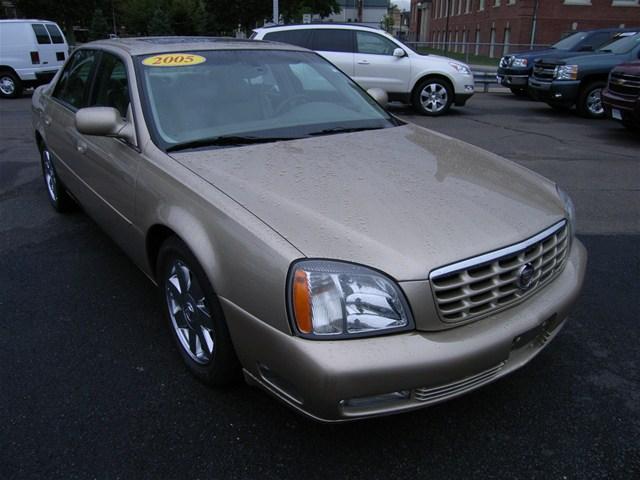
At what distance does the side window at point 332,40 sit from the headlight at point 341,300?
10461 millimetres

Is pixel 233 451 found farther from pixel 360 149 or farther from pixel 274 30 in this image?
pixel 274 30

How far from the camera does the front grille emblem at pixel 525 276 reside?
2.24m

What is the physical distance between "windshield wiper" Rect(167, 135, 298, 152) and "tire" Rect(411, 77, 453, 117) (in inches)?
372

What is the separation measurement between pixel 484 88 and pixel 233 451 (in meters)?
16.8

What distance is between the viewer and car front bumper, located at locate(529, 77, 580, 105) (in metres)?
11.4

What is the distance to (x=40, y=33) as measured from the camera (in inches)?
587

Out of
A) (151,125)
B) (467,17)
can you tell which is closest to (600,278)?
(151,125)

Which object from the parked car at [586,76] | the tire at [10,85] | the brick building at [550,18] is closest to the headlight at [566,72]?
the parked car at [586,76]

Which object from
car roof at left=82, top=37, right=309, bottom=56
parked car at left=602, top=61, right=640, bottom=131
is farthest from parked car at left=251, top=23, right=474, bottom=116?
car roof at left=82, top=37, right=309, bottom=56

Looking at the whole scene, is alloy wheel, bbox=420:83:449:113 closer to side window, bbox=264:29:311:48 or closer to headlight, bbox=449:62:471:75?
headlight, bbox=449:62:471:75

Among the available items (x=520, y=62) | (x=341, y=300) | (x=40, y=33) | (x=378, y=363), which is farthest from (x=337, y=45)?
(x=378, y=363)

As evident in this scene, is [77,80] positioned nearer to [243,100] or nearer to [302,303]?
[243,100]

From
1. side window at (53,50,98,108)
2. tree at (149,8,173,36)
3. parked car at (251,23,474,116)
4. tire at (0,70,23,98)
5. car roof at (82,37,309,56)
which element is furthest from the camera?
tree at (149,8,173,36)

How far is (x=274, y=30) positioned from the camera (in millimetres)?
11312
